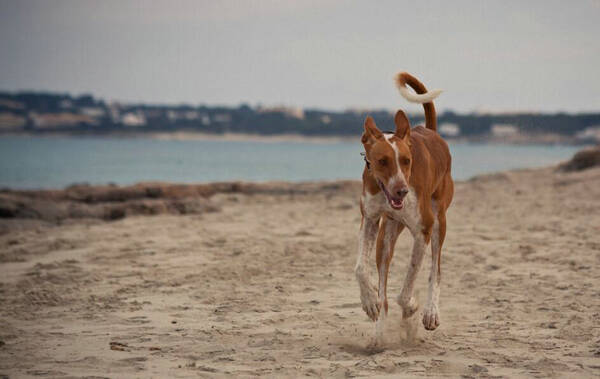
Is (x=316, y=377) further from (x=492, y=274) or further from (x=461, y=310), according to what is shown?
(x=492, y=274)

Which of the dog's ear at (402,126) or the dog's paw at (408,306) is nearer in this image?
the dog's ear at (402,126)

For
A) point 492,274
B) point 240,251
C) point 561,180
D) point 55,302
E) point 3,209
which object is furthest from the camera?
point 561,180

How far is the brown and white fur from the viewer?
14.4 feet

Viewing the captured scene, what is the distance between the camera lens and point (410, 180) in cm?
463

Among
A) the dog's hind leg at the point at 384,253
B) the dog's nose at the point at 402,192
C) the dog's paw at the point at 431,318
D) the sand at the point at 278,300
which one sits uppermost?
the dog's nose at the point at 402,192

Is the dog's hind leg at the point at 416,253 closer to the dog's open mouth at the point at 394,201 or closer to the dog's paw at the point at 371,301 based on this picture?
the dog's paw at the point at 371,301

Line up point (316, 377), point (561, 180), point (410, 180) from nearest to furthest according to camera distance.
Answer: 1. point (316, 377)
2. point (410, 180)
3. point (561, 180)

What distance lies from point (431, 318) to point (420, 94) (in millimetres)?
1867

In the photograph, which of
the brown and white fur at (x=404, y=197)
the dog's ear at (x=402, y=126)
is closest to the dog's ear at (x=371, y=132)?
the brown and white fur at (x=404, y=197)

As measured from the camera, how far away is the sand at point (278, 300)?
14.6 ft

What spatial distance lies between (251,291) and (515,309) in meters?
2.74

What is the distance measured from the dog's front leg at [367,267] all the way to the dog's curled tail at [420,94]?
1.11 metres

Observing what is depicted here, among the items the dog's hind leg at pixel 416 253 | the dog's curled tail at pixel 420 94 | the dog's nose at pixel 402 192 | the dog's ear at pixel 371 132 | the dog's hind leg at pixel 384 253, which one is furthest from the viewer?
the dog's curled tail at pixel 420 94

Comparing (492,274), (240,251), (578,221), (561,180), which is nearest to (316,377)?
(492,274)
